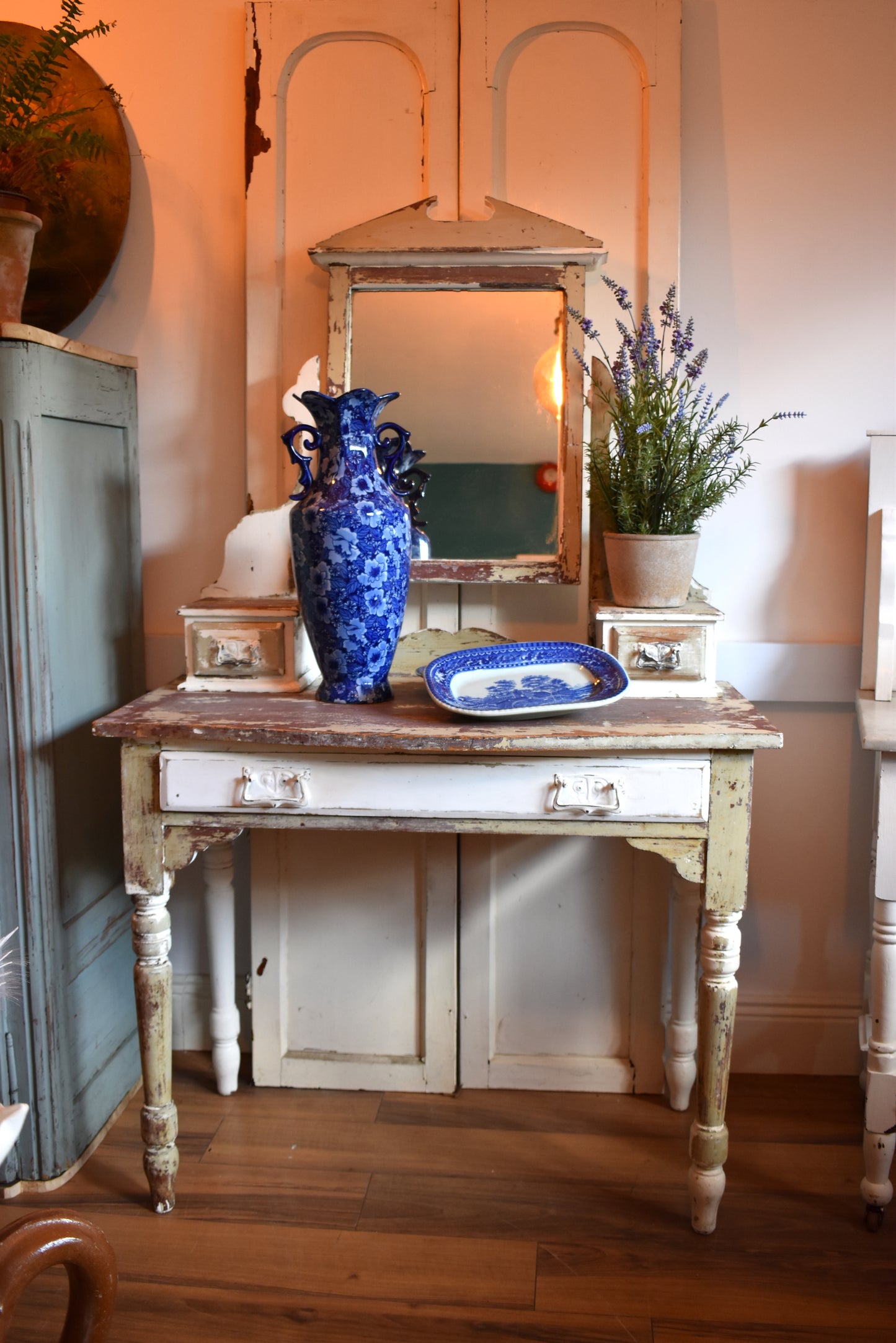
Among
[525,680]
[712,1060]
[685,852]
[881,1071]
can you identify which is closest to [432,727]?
[525,680]

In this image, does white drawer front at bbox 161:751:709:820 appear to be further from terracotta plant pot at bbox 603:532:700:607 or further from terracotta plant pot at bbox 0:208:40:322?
terracotta plant pot at bbox 0:208:40:322

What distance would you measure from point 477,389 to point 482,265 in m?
0.24

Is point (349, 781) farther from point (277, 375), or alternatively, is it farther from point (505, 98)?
point (505, 98)

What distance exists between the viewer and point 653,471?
2.06 meters

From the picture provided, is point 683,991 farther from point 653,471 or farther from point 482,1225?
point 653,471

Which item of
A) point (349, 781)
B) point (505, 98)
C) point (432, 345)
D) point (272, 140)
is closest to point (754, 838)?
point (349, 781)

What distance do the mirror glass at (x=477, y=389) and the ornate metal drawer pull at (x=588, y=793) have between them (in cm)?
64

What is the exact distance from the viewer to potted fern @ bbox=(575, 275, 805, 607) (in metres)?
A: 2.04

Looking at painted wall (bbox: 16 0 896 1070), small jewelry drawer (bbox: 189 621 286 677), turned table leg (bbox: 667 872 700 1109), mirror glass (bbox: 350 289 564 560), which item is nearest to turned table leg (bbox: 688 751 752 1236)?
turned table leg (bbox: 667 872 700 1109)

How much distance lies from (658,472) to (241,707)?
86 centimetres

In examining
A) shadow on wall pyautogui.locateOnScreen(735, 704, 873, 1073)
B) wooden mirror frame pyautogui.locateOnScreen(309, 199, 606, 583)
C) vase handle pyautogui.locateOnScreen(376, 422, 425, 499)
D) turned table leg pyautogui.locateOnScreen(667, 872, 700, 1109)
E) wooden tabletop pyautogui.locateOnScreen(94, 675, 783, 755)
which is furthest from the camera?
shadow on wall pyautogui.locateOnScreen(735, 704, 873, 1073)

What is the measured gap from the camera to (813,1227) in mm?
1999

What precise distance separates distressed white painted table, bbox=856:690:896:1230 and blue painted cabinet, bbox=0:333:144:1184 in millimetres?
1458

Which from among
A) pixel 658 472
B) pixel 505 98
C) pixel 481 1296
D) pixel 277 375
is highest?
pixel 505 98
